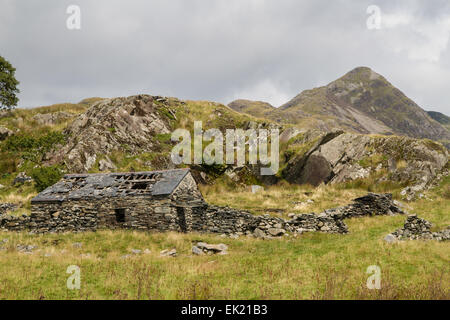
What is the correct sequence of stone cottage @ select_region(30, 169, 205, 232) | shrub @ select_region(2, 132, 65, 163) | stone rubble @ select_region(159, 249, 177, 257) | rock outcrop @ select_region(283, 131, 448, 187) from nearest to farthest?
stone rubble @ select_region(159, 249, 177, 257)
stone cottage @ select_region(30, 169, 205, 232)
rock outcrop @ select_region(283, 131, 448, 187)
shrub @ select_region(2, 132, 65, 163)

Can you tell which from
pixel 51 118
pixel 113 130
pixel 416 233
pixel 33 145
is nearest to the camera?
pixel 416 233

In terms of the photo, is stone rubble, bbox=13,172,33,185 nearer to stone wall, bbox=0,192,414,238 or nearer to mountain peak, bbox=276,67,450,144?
stone wall, bbox=0,192,414,238

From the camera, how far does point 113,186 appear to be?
843 inches

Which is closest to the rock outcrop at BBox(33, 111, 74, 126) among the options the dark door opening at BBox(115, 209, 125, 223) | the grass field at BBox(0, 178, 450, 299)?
the grass field at BBox(0, 178, 450, 299)

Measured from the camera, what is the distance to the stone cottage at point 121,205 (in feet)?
63.4

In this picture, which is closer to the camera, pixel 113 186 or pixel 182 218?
pixel 182 218

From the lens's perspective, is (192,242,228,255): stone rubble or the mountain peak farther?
the mountain peak

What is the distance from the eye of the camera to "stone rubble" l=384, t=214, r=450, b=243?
1434cm

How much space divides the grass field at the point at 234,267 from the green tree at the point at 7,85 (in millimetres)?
43561

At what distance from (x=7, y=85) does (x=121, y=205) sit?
159 feet

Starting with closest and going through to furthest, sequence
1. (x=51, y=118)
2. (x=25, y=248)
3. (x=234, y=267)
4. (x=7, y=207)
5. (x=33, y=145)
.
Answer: (x=234, y=267) → (x=25, y=248) → (x=7, y=207) → (x=33, y=145) → (x=51, y=118)

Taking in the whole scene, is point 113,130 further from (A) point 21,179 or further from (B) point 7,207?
(B) point 7,207

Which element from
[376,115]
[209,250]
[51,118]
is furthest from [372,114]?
[209,250]

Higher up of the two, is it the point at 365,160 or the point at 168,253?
the point at 365,160
